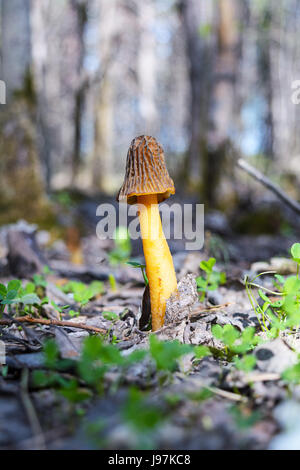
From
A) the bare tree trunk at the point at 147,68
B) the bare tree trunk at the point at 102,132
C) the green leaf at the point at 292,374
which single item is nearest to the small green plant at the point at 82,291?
the green leaf at the point at 292,374

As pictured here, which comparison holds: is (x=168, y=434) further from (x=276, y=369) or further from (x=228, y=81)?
(x=228, y=81)

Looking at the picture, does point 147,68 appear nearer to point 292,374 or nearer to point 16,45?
point 16,45

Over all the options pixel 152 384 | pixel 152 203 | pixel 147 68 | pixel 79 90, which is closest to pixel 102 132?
pixel 79 90

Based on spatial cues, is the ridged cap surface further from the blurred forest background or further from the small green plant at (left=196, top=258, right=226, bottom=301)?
the blurred forest background

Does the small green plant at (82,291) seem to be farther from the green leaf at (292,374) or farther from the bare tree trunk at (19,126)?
the bare tree trunk at (19,126)

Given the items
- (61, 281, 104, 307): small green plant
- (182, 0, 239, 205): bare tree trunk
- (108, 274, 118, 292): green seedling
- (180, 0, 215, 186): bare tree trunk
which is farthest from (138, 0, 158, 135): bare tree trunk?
(61, 281, 104, 307): small green plant

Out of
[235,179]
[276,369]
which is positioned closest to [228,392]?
[276,369]

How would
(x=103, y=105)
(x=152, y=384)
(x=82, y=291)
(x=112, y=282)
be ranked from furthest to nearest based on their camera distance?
(x=103, y=105), (x=112, y=282), (x=82, y=291), (x=152, y=384)
